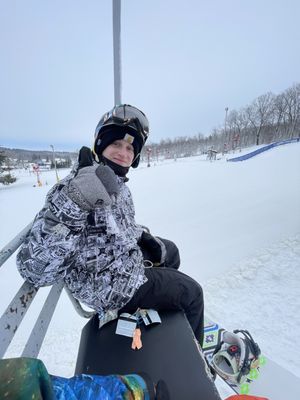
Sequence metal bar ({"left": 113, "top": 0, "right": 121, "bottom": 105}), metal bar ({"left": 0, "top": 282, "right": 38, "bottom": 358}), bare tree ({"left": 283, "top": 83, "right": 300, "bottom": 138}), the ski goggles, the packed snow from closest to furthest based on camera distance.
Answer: metal bar ({"left": 0, "top": 282, "right": 38, "bottom": 358}) → the ski goggles → metal bar ({"left": 113, "top": 0, "right": 121, "bottom": 105}) → the packed snow → bare tree ({"left": 283, "top": 83, "right": 300, "bottom": 138})

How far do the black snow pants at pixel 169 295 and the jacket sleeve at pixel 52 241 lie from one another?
0.51 meters

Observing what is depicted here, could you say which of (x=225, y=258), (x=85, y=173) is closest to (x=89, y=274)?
(x=85, y=173)

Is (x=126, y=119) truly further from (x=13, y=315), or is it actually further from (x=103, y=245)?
(x=13, y=315)

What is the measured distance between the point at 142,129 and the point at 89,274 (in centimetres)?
119

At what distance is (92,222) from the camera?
1243 mm

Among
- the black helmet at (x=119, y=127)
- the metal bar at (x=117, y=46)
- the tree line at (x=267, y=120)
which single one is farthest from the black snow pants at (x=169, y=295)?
the tree line at (x=267, y=120)

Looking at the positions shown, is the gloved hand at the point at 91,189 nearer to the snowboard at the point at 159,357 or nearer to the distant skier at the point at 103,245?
the distant skier at the point at 103,245

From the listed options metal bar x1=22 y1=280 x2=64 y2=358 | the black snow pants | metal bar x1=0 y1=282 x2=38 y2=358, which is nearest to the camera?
metal bar x1=0 y1=282 x2=38 y2=358

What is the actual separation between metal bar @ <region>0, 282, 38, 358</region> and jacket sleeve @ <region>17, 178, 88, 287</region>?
50 millimetres

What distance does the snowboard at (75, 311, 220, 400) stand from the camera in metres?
0.96

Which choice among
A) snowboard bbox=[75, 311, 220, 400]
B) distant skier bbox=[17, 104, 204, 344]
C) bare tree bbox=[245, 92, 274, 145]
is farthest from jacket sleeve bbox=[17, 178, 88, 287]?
bare tree bbox=[245, 92, 274, 145]

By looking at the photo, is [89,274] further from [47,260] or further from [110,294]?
[47,260]

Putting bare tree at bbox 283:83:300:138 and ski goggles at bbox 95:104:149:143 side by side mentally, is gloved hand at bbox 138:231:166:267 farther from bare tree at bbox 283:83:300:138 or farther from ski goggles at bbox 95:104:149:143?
bare tree at bbox 283:83:300:138

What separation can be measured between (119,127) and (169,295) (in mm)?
1258
